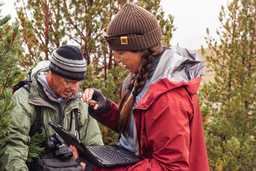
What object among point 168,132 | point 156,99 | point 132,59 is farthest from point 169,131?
point 132,59

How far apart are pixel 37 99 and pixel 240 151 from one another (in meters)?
5.03

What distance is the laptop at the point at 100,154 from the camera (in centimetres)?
343

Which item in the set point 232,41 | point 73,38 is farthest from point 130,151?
point 232,41

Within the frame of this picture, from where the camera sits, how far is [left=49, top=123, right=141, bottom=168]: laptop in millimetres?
3432

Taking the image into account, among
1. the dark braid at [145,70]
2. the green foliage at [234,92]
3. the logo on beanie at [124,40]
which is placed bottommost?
the green foliage at [234,92]

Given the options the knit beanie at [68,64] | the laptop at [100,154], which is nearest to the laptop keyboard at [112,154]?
the laptop at [100,154]

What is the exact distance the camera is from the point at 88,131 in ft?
13.2

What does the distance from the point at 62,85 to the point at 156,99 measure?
2.70ft

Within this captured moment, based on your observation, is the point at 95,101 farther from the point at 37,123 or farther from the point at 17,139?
the point at 17,139

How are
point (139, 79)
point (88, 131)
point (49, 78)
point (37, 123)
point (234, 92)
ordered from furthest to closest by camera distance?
point (234, 92) < point (88, 131) < point (49, 78) < point (37, 123) < point (139, 79)

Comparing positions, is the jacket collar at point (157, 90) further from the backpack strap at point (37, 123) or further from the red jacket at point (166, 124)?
the backpack strap at point (37, 123)

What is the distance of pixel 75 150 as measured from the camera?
355cm

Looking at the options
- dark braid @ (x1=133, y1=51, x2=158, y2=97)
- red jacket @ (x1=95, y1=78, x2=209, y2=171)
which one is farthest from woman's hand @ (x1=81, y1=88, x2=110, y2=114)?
red jacket @ (x1=95, y1=78, x2=209, y2=171)

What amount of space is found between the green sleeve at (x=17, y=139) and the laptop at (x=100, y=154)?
6.9 inches
